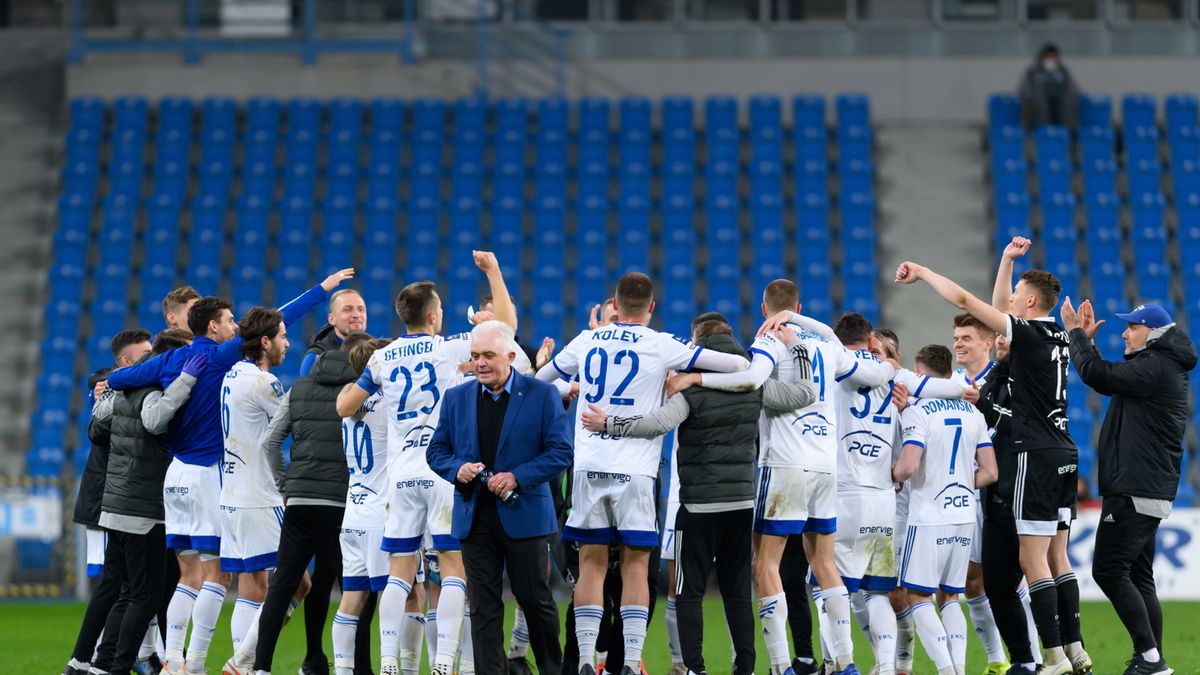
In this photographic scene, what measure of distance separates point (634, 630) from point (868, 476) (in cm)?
198

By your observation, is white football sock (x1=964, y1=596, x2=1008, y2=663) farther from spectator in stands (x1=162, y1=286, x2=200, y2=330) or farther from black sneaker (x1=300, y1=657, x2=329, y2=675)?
spectator in stands (x1=162, y1=286, x2=200, y2=330)

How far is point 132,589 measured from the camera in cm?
1017

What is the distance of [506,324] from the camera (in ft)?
30.3

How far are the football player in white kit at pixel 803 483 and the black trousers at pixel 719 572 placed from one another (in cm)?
26

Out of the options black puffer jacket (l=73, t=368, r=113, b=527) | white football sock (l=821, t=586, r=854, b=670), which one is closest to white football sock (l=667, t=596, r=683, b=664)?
white football sock (l=821, t=586, r=854, b=670)

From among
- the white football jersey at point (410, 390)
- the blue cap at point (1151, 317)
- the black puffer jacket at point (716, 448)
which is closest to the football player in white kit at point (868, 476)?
the black puffer jacket at point (716, 448)

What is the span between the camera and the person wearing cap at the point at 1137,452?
10.3 metres

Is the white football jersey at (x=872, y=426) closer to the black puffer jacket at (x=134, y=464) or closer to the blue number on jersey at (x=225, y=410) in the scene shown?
the blue number on jersey at (x=225, y=410)

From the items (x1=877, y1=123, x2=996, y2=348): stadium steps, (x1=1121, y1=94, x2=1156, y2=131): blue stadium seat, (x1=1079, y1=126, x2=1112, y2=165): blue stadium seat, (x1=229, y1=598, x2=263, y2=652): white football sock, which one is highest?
(x1=1121, y1=94, x2=1156, y2=131): blue stadium seat

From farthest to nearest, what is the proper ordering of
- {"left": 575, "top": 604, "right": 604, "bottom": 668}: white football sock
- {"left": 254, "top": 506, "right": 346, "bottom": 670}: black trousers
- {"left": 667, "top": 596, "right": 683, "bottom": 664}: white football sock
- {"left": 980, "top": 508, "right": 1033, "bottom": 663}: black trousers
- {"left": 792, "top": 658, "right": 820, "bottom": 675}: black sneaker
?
{"left": 667, "top": 596, "right": 683, "bottom": 664}: white football sock → {"left": 792, "top": 658, "right": 820, "bottom": 675}: black sneaker → {"left": 980, "top": 508, "right": 1033, "bottom": 663}: black trousers → {"left": 254, "top": 506, "right": 346, "bottom": 670}: black trousers → {"left": 575, "top": 604, "right": 604, "bottom": 668}: white football sock

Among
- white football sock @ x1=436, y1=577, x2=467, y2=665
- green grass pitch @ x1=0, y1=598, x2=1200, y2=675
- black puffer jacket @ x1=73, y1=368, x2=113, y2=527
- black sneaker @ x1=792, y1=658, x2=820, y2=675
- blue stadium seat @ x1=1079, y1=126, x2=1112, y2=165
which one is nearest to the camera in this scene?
white football sock @ x1=436, y1=577, x2=467, y2=665

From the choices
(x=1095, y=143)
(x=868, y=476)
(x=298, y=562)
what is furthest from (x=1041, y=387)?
(x=1095, y=143)

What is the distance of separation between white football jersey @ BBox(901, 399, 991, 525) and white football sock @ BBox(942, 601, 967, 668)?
1.86 feet

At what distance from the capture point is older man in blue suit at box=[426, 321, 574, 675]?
889 cm
